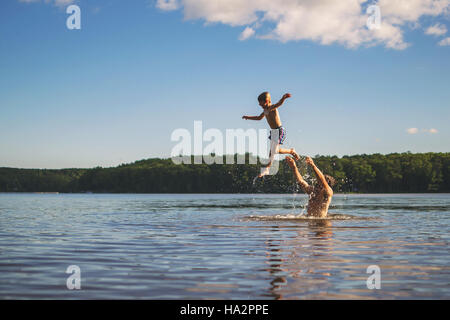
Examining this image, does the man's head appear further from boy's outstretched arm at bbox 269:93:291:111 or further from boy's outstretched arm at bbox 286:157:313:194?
boy's outstretched arm at bbox 286:157:313:194

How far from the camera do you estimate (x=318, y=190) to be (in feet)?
87.9

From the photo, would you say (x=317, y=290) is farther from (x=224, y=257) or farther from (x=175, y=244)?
(x=175, y=244)

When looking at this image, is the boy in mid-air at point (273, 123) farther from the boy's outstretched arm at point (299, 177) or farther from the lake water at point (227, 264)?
the lake water at point (227, 264)

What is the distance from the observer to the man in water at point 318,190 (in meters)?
25.3

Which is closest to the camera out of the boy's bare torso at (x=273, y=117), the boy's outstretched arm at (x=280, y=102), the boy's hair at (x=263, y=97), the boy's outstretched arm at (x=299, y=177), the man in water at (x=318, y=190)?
the boy's outstretched arm at (x=280, y=102)

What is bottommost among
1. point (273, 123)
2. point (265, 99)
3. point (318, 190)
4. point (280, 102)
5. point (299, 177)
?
point (318, 190)

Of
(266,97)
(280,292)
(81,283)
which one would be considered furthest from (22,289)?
(266,97)

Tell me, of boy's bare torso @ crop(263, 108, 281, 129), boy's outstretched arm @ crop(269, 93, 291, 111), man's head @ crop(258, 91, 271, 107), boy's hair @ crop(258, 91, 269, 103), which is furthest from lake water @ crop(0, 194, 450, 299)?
boy's hair @ crop(258, 91, 269, 103)

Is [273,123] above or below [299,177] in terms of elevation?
above

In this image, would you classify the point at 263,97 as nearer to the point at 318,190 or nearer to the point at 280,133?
the point at 280,133

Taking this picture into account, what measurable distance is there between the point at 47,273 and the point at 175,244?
5642 millimetres

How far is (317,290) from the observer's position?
30.0 feet

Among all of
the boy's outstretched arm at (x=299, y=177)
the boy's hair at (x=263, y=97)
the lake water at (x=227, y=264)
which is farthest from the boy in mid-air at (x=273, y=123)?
the lake water at (x=227, y=264)

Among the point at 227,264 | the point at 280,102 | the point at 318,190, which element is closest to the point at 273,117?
the point at 280,102
